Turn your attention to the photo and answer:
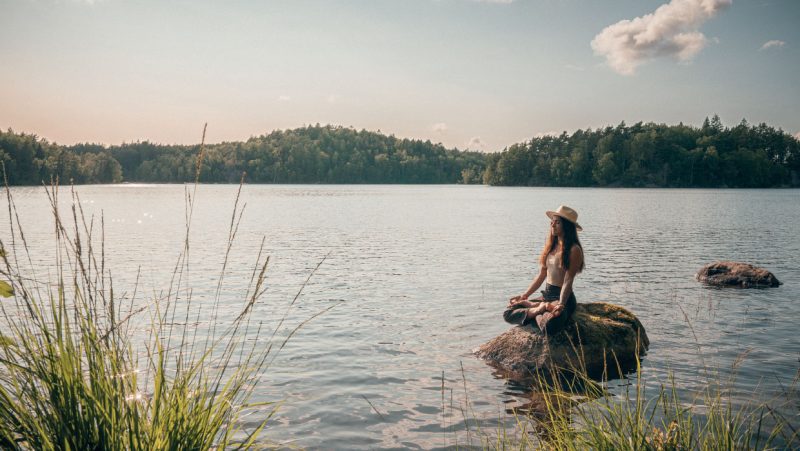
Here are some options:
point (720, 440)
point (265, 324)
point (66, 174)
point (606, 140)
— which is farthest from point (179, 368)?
point (606, 140)

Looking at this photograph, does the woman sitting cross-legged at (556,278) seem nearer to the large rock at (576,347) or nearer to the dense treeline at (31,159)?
the large rock at (576,347)

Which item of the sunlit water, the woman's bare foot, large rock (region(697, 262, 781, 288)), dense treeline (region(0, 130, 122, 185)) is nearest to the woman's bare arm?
the woman's bare foot

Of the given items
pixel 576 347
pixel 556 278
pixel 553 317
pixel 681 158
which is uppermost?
pixel 681 158

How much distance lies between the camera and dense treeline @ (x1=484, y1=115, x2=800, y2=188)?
526 feet

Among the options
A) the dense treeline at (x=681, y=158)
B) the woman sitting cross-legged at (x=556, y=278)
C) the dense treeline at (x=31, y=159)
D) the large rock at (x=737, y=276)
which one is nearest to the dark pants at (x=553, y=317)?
A: the woman sitting cross-legged at (x=556, y=278)

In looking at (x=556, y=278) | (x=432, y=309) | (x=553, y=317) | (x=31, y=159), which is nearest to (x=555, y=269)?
(x=556, y=278)

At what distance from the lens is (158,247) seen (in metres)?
31.2

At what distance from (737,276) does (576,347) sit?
12.2 m

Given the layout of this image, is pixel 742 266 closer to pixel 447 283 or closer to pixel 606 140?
pixel 447 283

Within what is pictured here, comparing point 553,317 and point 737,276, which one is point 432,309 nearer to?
point 553,317

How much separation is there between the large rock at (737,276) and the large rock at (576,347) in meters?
10.2

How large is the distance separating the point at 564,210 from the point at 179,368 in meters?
6.95

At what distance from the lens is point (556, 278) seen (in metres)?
10.1

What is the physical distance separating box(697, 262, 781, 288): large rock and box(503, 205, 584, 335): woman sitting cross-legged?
11.7 metres
